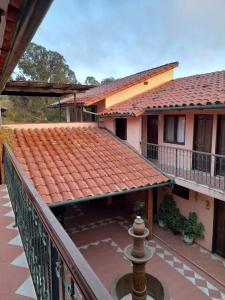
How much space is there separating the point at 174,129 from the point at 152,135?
1.85m

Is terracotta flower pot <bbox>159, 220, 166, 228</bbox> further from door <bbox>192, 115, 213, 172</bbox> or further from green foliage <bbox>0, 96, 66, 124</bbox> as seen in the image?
green foliage <bbox>0, 96, 66, 124</bbox>

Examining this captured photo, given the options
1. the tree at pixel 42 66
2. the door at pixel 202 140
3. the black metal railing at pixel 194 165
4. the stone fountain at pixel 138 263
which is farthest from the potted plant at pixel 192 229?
the tree at pixel 42 66

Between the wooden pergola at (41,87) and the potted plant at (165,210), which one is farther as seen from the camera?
the potted plant at (165,210)

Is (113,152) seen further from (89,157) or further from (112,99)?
(112,99)

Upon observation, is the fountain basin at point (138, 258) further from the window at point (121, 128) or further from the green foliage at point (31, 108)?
the green foliage at point (31, 108)

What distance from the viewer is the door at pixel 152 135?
41.3 ft

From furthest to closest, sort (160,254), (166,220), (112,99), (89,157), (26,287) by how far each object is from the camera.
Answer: (112,99) → (166,220) → (89,157) → (160,254) → (26,287)

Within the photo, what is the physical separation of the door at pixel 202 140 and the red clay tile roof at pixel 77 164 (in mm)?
1644

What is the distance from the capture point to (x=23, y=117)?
2875 centimetres

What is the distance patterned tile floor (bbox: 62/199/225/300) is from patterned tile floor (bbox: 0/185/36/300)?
484cm

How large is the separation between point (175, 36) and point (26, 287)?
772 inches

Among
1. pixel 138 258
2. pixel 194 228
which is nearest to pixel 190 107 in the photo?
pixel 194 228

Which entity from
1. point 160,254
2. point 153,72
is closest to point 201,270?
point 160,254

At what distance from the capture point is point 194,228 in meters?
10.0
